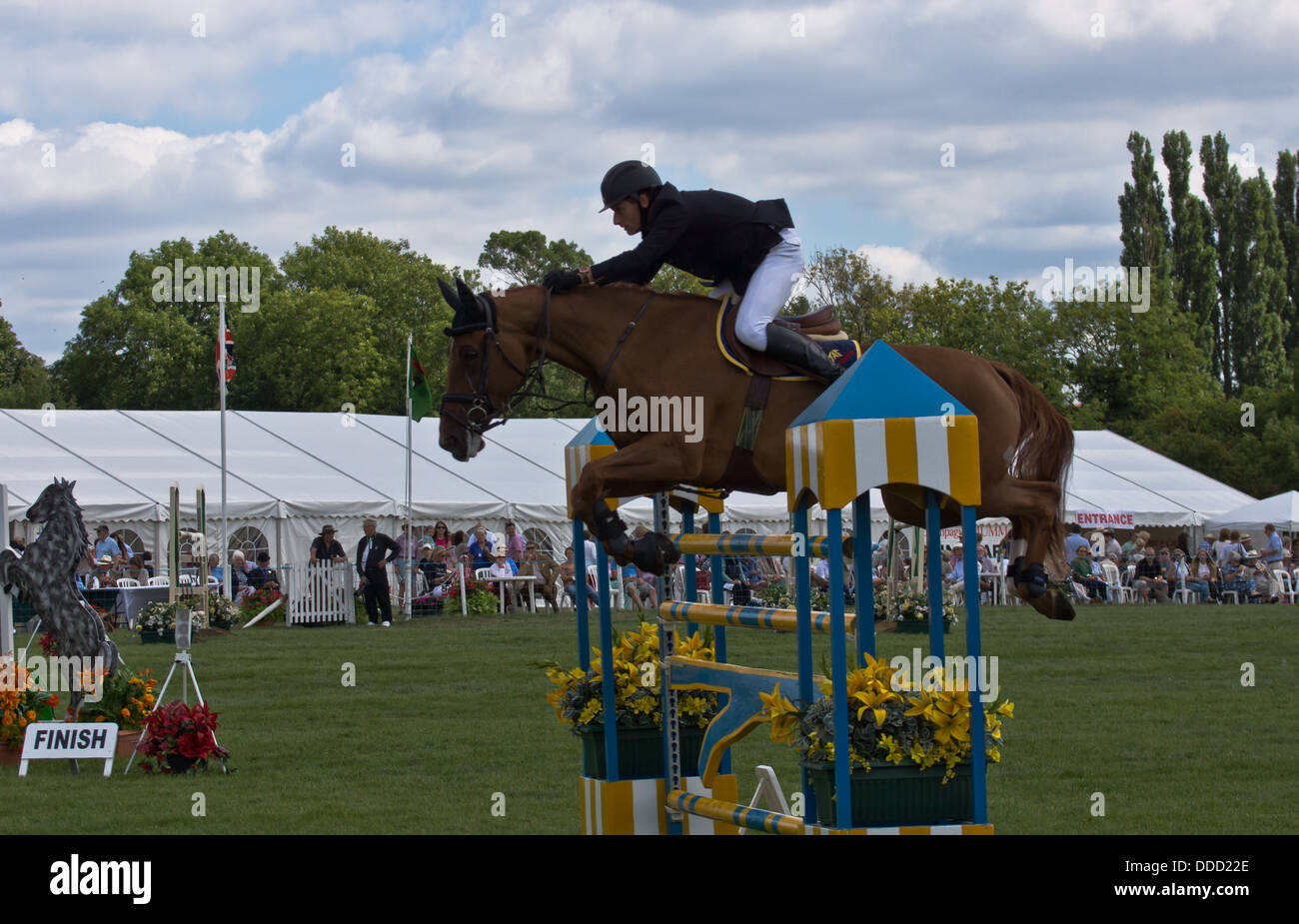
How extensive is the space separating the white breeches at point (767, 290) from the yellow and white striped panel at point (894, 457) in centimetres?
123

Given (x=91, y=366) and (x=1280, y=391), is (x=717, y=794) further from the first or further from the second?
(x=91, y=366)

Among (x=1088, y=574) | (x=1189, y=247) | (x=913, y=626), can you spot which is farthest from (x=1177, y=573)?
(x=1189, y=247)

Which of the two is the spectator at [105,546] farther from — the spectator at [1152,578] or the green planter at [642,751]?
the spectator at [1152,578]

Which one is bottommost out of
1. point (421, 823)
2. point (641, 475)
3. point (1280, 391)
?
point (421, 823)

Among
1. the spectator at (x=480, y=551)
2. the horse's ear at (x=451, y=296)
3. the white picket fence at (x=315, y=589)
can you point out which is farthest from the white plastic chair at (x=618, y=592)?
the horse's ear at (x=451, y=296)

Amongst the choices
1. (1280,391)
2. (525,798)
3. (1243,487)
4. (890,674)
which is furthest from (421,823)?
(1280,391)

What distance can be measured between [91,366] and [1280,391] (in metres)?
43.8

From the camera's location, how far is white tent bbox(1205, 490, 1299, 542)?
92.5 ft

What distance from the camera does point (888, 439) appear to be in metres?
4.75

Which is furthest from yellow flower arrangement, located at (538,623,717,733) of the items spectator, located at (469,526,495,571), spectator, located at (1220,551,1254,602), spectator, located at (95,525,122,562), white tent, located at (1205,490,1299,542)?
white tent, located at (1205,490,1299,542)

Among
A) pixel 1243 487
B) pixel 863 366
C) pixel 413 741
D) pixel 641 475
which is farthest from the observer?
pixel 1243 487

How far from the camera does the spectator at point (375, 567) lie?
21453 millimetres

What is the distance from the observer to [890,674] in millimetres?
4934
